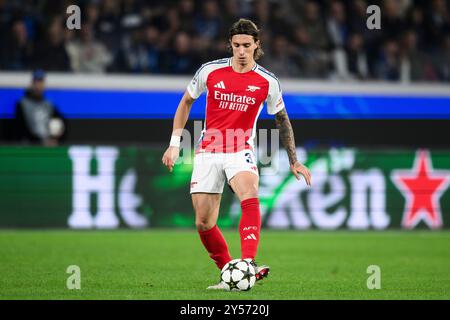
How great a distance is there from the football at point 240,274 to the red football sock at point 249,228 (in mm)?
111

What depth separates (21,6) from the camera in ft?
51.9

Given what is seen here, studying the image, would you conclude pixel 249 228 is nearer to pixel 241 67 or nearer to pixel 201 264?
Answer: pixel 241 67

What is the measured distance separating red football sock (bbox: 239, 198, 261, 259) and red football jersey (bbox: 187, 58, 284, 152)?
50 centimetres

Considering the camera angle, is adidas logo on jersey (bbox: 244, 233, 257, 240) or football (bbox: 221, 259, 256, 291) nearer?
football (bbox: 221, 259, 256, 291)

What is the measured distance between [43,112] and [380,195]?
17.0 ft

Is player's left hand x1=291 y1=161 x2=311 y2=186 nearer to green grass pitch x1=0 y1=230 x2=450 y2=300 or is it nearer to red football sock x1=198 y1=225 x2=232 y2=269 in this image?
red football sock x1=198 y1=225 x2=232 y2=269

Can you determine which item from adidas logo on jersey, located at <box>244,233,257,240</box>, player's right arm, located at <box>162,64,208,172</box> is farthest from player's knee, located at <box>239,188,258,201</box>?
player's right arm, located at <box>162,64,208,172</box>

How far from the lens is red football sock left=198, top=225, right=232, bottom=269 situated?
816 centimetres

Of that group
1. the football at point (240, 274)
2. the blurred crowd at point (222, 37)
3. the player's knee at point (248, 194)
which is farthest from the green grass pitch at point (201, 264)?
the blurred crowd at point (222, 37)

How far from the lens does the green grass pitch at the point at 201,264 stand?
780 cm

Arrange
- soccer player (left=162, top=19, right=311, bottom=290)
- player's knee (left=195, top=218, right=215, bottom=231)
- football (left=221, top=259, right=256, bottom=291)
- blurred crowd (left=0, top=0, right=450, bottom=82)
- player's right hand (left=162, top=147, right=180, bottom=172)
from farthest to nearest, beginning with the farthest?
blurred crowd (left=0, top=0, right=450, bottom=82) < player's knee (left=195, top=218, right=215, bottom=231) < soccer player (left=162, top=19, right=311, bottom=290) < player's right hand (left=162, top=147, right=180, bottom=172) < football (left=221, top=259, right=256, bottom=291)

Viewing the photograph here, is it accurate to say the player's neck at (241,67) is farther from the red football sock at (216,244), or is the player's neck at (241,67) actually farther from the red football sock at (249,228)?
the red football sock at (216,244)

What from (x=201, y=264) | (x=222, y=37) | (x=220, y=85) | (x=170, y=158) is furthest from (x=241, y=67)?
(x=222, y=37)

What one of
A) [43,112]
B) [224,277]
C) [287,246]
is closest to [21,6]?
[43,112]
